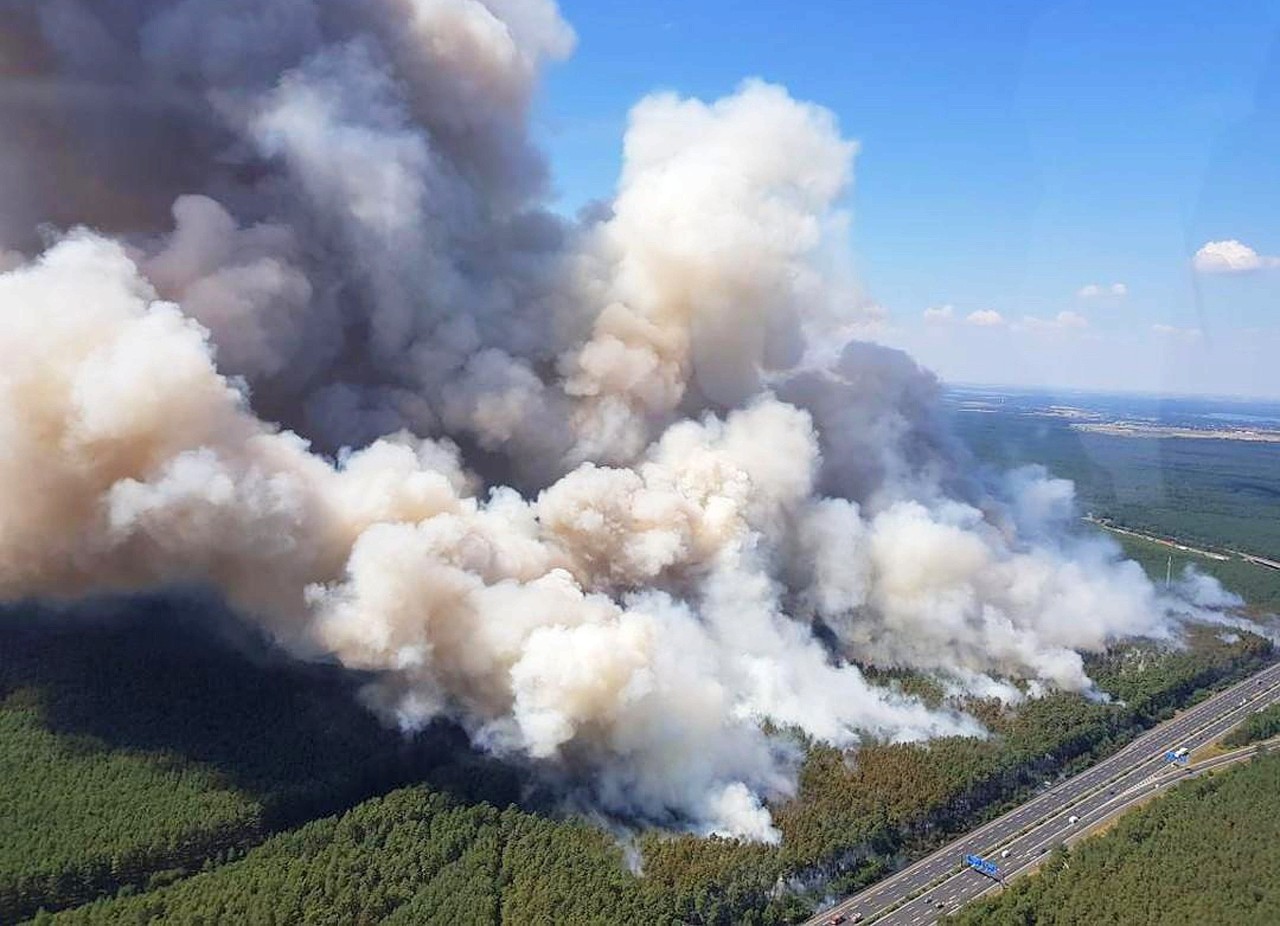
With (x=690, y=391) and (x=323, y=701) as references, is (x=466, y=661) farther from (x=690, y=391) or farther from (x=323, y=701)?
(x=690, y=391)

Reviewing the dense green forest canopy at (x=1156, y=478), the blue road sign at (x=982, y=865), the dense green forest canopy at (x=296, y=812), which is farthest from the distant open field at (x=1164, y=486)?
the dense green forest canopy at (x=296, y=812)

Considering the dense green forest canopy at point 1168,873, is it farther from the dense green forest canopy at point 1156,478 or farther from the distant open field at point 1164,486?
the dense green forest canopy at point 1156,478

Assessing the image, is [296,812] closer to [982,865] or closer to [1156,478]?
[982,865]

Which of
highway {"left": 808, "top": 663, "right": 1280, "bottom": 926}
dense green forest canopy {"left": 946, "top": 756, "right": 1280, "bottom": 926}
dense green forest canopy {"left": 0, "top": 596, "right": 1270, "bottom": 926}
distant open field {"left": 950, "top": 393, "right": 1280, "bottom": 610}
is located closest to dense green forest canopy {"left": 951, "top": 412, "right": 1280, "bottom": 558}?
distant open field {"left": 950, "top": 393, "right": 1280, "bottom": 610}

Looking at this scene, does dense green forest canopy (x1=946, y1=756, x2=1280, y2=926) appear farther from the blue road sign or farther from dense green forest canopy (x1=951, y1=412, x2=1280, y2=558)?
dense green forest canopy (x1=951, y1=412, x2=1280, y2=558)

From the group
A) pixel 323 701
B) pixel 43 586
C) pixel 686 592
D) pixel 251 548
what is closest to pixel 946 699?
pixel 686 592
